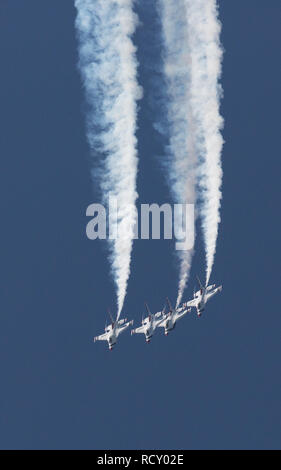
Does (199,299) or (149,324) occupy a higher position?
(199,299)

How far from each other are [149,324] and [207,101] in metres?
12.8

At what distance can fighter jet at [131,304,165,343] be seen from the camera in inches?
2827

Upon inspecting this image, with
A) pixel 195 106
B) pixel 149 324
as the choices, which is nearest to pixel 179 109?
pixel 195 106

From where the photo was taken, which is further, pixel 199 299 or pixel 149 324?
pixel 199 299

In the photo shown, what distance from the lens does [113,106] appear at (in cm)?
6388

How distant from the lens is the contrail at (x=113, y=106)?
205 feet

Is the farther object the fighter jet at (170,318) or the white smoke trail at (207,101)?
the fighter jet at (170,318)

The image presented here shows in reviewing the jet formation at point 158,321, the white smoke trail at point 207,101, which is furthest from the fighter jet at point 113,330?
the white smoke trail at point 207,101

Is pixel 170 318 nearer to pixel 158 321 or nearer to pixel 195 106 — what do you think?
pixel 158 321

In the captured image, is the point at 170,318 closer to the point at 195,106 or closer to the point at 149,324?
the point at 149,324

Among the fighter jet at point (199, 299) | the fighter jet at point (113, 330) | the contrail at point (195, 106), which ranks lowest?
the fighter jet at point (113, 330)

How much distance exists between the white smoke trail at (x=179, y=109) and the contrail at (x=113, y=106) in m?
3.08

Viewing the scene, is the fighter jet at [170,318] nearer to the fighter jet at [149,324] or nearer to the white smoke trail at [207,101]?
the fighter jet at [149,324]
